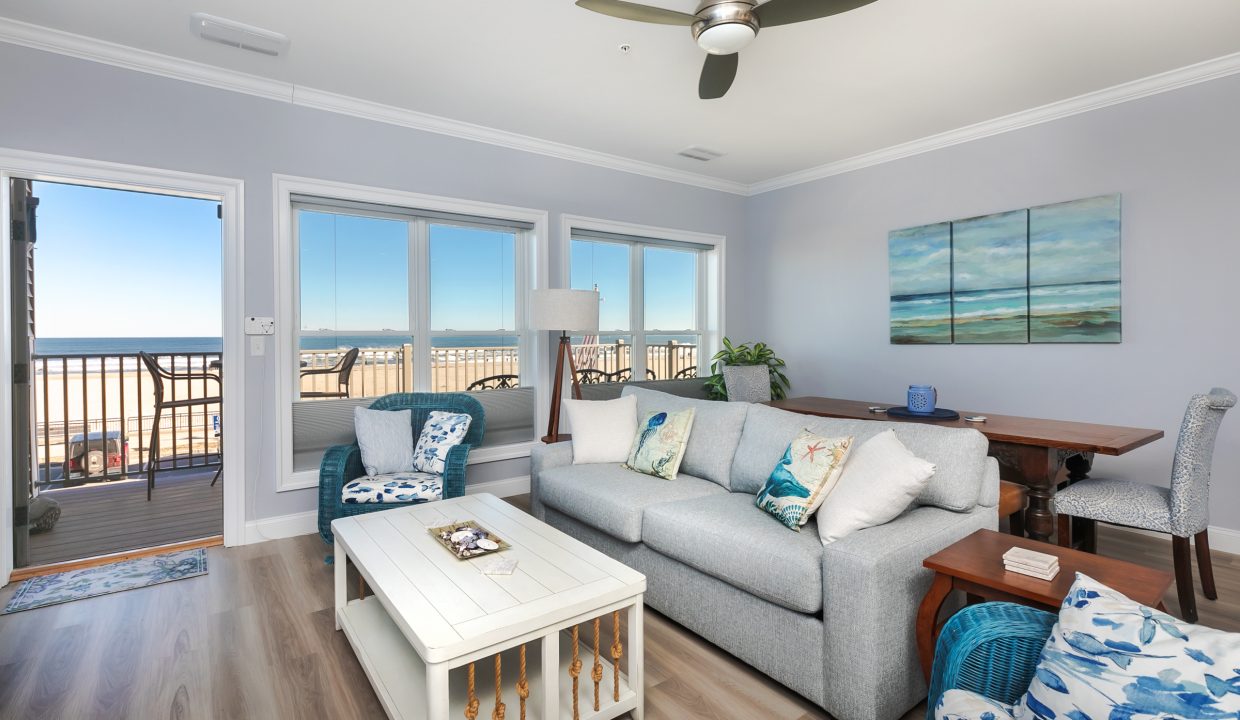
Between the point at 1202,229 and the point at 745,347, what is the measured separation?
10.0 ft

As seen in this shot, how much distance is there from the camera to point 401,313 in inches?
159

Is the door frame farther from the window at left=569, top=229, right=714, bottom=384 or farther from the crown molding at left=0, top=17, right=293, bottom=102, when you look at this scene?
the window at left=569, top=229, right=714, bottom=384

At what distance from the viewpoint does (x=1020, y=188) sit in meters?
3.89

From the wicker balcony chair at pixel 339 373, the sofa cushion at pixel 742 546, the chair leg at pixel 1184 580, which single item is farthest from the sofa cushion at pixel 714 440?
the wicker balcony chair at pixel 339 373

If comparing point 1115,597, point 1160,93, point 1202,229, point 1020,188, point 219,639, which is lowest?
point 219,639

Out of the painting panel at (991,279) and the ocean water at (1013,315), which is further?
the painting panel at (991,279)

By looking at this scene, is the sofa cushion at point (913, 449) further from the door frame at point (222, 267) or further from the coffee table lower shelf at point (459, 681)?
the door frame at point (222, 267)

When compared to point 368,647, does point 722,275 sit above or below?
above

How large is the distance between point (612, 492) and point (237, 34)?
2.84 metres

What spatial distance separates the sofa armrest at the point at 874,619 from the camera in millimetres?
1733

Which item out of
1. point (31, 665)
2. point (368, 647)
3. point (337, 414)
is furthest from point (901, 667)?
point (337, 414)

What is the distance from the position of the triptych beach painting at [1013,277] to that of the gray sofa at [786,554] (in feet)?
7.10

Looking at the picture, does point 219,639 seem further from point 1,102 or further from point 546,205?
point 546,205

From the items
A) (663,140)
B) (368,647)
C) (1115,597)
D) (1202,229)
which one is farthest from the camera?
(663,140)
